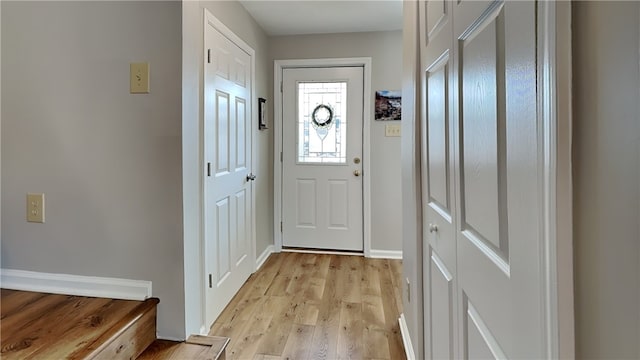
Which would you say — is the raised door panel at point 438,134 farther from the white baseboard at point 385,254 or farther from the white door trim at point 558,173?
the white baseboard at point 385,254

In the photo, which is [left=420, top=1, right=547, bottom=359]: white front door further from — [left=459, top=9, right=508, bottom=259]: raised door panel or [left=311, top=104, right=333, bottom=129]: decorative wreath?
[left=311, top=104, right=333, bottom=129]: decorative wreath

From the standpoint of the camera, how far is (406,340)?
1868mm

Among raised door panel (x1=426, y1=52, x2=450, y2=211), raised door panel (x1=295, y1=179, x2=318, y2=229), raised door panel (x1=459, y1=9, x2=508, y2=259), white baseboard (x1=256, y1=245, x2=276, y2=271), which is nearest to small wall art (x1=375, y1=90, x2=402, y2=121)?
raised door panel (x1=295, y1=179, x2=318, y2=229)

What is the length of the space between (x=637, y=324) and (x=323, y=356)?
165 centimetres

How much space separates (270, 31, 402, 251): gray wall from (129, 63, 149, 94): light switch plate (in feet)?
7.42

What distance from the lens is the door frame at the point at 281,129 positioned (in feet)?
11.1

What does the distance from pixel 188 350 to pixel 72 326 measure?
0.41m

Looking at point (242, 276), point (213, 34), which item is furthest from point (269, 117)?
point (242, 276)

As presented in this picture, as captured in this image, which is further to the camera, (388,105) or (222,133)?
(388,105)

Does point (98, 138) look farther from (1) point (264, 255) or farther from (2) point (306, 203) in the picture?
(2) point (306, 203)

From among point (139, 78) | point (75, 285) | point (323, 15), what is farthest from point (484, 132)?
point (323, 15)

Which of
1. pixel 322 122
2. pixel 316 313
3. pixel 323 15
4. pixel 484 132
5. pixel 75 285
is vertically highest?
pixel 323 15

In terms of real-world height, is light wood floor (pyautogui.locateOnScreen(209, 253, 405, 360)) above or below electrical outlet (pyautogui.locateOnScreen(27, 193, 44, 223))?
below

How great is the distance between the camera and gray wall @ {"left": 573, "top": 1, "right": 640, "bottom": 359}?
0.39 m
